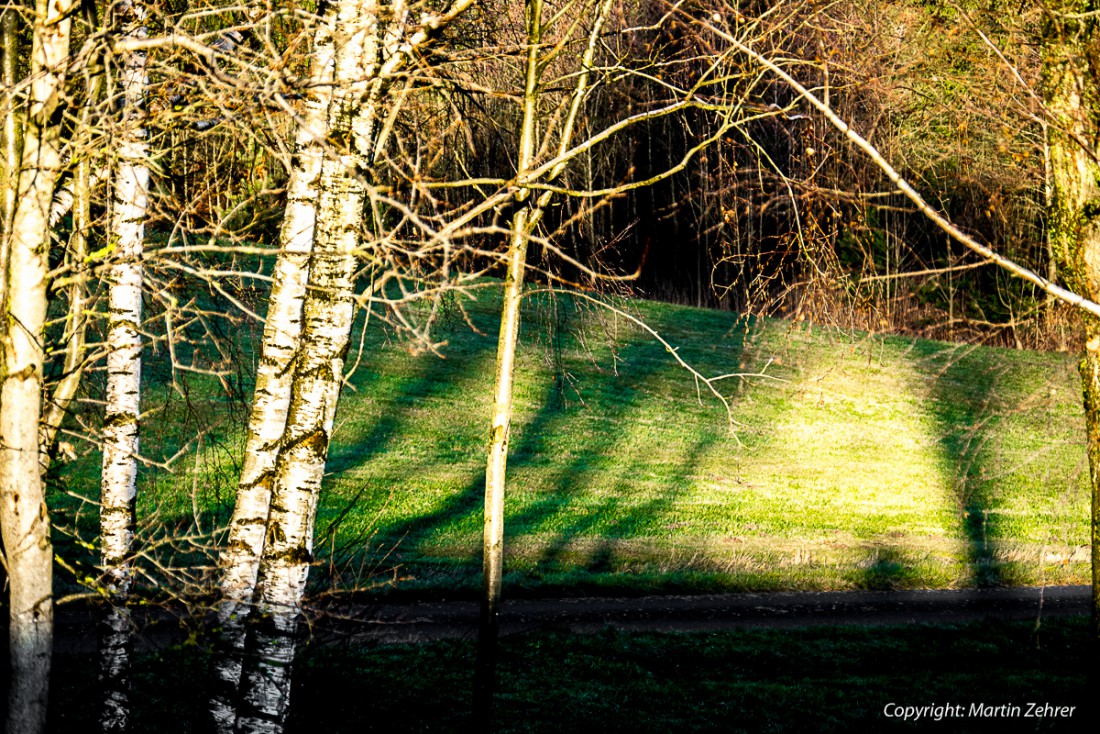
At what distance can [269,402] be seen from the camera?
5.29 meters

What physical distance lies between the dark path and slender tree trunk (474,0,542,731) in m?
2.67

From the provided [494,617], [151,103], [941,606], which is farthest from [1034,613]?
[151,103]

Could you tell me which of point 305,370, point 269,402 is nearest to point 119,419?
point 269,402

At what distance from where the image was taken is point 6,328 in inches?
181

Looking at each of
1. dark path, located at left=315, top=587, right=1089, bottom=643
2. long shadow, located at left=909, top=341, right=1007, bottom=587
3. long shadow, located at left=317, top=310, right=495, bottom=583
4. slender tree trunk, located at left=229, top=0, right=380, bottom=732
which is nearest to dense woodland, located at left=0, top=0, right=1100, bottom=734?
slender tree trunk, located at left=229, top=0, right=380, bottom=732

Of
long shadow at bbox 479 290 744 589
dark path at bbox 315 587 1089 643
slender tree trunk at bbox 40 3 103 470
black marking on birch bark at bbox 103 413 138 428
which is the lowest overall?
dark path at bbox 315 587 1089 643

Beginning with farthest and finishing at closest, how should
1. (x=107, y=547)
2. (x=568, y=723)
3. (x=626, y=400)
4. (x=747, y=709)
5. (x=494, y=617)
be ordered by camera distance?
(x=626, y=400), (x=747, y=709), (x=568, y=723), (x=494, y=617), (x=107, y=547)

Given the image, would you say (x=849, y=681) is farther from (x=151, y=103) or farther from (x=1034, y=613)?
(x=151, y=103)

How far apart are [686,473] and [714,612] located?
6.48 metres

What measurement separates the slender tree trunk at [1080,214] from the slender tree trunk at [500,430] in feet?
10.8

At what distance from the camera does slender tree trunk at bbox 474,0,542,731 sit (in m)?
6.64

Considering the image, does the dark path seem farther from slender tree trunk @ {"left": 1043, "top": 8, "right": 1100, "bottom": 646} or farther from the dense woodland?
slender tree trunk @ {"left": 1043, "top": 8, "right": 1100, "bottom": 646}

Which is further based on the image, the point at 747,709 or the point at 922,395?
the point at 922,395

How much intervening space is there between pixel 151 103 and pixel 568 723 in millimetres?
5525
